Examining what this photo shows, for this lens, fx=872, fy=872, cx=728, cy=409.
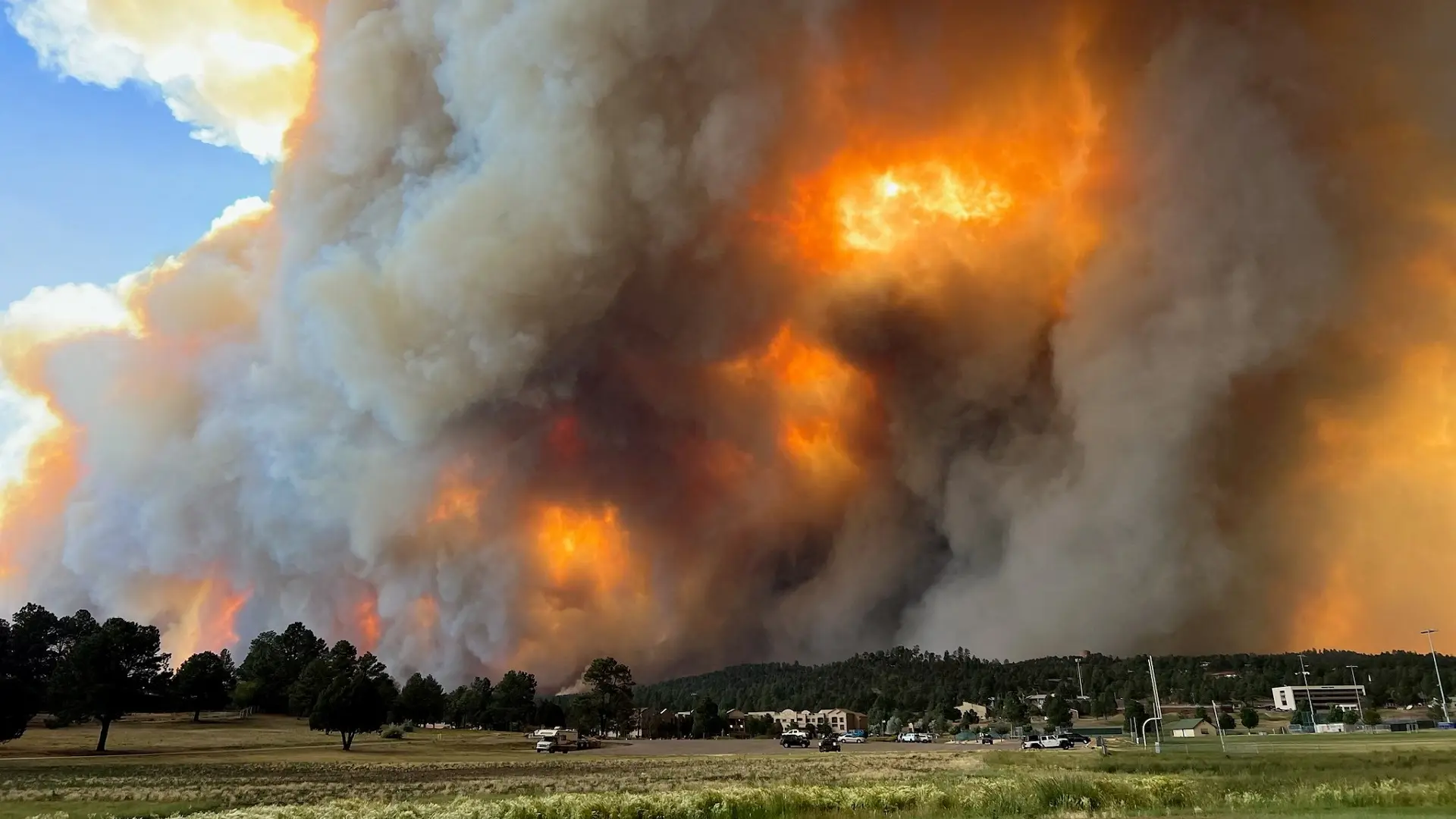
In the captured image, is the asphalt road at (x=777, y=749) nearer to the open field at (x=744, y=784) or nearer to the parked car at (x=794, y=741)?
the parked car at (x=794, y=741)

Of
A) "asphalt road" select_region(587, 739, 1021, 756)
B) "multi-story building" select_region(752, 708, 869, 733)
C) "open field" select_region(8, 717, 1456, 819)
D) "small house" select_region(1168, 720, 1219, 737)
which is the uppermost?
"open field" select_region(8, 717, 1456, 819)

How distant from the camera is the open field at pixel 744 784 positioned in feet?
84.4

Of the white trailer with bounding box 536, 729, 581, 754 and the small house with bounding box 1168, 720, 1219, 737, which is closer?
the white trailer with bounding box 536, 729, 581, 754

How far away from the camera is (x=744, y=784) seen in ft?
111

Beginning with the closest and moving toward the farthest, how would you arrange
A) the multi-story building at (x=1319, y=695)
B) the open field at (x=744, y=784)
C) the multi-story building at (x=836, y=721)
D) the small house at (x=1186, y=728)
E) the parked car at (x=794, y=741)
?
the open field at (x=744, y=784) → the parked car at (x=794, y=741) → the small house at (x=1186, y=728) → the multi-story building at (x=836, y=721) → the multi-story building at (x=1319, y=695)

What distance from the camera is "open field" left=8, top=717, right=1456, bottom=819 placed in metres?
25.7

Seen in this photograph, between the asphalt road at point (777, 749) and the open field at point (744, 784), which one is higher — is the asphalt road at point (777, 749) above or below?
below

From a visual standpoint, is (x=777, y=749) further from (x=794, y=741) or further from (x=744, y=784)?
(x=744, y=784)

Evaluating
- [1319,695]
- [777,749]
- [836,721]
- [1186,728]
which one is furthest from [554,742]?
[1319,695]

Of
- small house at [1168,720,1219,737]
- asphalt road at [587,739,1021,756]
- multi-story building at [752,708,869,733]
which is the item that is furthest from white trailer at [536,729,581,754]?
multi-story building at [752,708,869,733]

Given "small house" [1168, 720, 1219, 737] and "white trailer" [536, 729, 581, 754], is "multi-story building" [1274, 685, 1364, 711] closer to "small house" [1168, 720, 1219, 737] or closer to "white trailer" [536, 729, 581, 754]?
"small house" [1168, 720, 1219, 737]

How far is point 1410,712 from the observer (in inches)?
5861

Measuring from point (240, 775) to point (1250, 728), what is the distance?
125 meters

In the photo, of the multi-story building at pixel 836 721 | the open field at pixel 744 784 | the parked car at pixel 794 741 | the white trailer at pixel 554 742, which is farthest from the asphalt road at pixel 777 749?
the multi-story building at pixel 836 721
